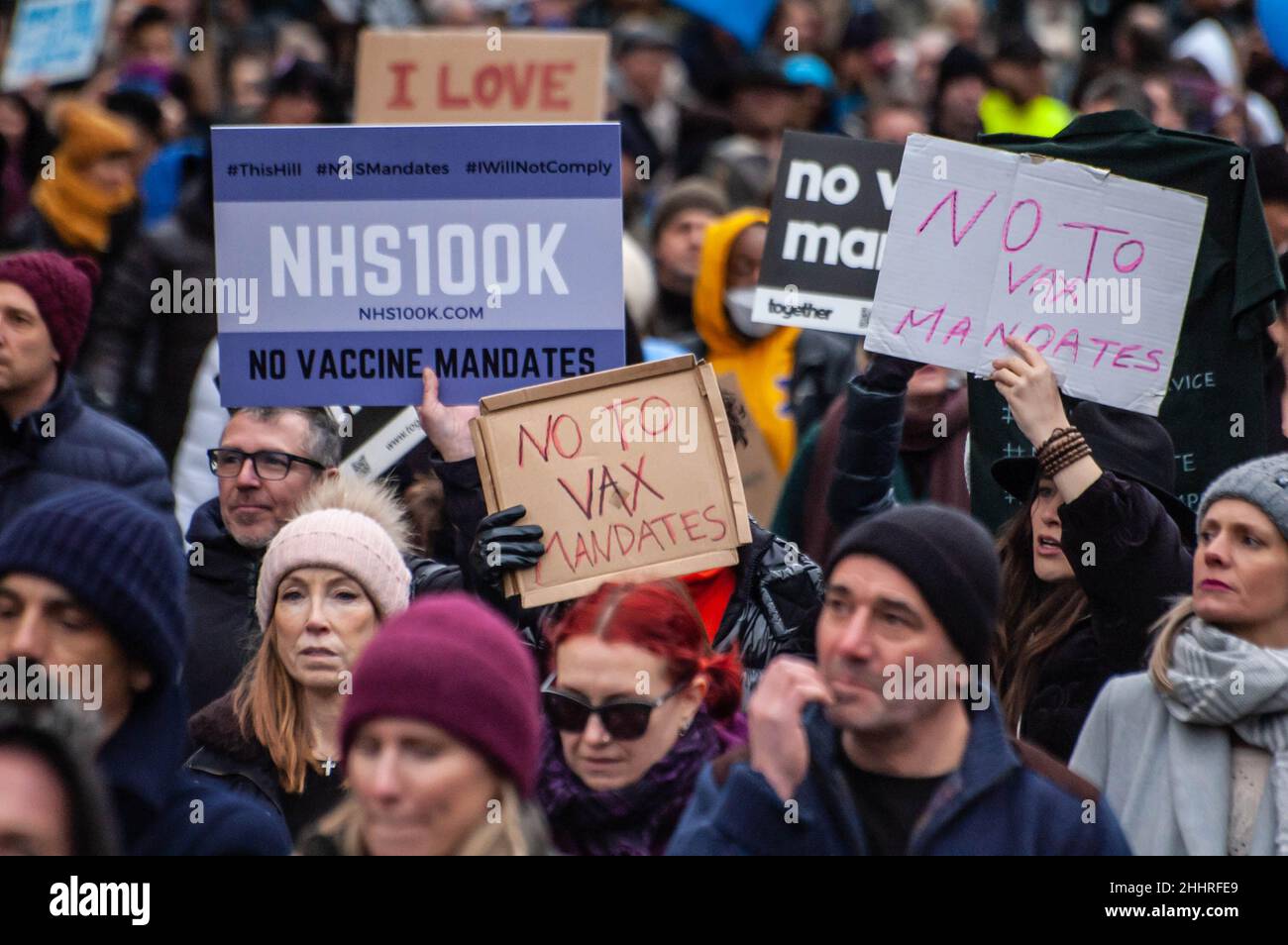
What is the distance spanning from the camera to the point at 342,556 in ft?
16.3

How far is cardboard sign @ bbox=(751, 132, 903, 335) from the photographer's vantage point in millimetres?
6023

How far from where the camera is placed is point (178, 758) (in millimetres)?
3826

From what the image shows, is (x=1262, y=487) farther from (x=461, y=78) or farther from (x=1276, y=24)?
(x=1276, y=24)

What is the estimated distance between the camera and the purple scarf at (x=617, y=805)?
4234mm

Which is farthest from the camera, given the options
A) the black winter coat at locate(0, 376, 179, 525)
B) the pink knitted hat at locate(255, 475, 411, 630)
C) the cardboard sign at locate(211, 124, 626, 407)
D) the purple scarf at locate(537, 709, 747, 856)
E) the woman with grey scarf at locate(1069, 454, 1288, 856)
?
the black winter coat at locate(0, 376, 179, 525)

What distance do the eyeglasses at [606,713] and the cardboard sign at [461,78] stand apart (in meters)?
3.84

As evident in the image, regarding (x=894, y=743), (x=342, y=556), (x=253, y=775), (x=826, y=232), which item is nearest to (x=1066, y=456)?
(x=894, y=743)

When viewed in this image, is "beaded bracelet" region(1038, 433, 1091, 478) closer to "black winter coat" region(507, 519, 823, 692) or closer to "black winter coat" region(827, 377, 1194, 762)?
"black winter coat" region(827, 377, 1194, 762)

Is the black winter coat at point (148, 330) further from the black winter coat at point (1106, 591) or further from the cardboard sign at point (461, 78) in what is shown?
the black winter coat at point (1106, 591)

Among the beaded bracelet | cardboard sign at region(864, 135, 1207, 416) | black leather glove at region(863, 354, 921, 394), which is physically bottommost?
the beaded bracelet

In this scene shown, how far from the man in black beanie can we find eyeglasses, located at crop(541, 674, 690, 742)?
39 centimetres

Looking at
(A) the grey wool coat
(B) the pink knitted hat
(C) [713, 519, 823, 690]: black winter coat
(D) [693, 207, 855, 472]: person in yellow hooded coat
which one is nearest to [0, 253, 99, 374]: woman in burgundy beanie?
(B) the pink knitted hat

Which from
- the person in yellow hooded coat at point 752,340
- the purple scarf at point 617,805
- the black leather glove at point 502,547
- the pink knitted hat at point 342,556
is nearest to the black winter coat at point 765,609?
the black leather glove at point 502,547

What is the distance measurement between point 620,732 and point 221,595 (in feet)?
5.86
